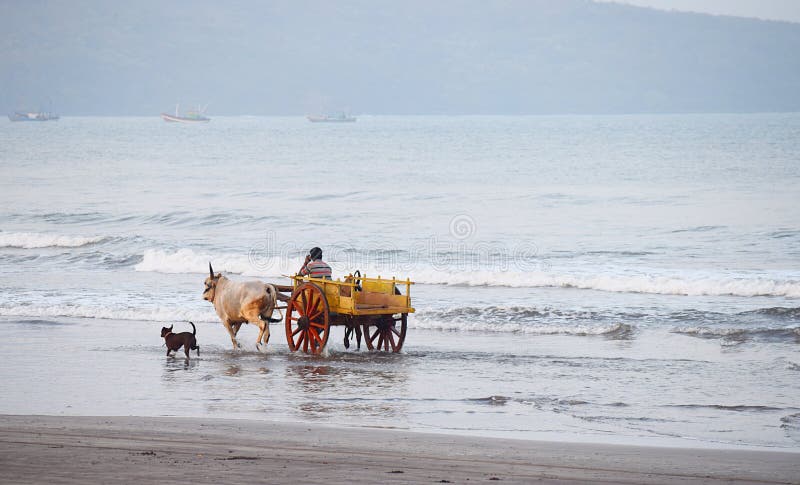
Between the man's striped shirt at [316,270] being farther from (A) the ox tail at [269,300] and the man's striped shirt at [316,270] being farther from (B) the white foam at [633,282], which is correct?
(B) the white foam at [633,282]

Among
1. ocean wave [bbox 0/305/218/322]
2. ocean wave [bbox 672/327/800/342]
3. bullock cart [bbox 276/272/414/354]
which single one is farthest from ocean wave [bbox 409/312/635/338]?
ocean wave [bbox 0/305/218/322]

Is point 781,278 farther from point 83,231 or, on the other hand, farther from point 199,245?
point 83,231

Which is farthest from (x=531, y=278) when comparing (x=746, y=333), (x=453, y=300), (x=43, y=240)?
(x=43, y=240)

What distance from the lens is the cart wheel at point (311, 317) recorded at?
13.9 metres

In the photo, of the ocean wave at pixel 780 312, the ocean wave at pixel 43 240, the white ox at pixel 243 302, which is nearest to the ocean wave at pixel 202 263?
the ocean wave at pixel 43 240

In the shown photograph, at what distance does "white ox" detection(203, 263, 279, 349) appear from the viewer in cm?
1442

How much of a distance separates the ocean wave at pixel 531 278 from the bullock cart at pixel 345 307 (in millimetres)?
7755

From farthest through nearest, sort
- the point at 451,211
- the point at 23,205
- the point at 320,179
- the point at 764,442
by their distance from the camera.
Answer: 1. the point at 320,179
2. the point at 23,205
3. the point at 451,211
4. the point at 764,442

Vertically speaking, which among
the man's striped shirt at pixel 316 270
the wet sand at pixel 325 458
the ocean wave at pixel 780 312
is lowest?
the wet sand at pixel 325 458

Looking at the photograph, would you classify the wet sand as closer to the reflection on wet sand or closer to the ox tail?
the reflection on wet sand

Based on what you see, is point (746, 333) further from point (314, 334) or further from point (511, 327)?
point (314, 334)

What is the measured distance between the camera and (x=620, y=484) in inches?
295

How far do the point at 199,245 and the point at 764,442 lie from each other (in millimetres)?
22401

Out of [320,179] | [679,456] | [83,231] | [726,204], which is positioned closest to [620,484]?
[679,456]
